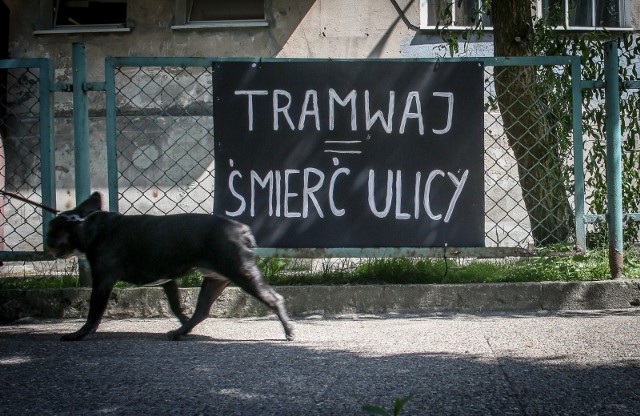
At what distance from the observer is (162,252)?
4215mm

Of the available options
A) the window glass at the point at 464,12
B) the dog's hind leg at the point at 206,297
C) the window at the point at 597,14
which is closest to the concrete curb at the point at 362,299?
the dog's hind leg at the point at 206,297

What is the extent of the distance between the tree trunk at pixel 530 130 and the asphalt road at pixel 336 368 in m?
0.92

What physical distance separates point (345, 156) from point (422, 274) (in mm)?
1053

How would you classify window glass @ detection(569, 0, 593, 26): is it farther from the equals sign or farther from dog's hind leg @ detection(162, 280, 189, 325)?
dog's hind leg @ detection(162, 280, 189, 325)

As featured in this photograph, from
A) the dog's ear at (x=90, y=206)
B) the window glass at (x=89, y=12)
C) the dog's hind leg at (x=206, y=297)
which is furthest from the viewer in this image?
the window glass at (x=89, y=12)

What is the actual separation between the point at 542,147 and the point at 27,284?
13.1 feet

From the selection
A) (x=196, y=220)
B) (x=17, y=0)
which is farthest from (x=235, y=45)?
(x=196, y=220)

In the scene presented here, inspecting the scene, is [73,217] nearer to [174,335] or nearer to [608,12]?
[174,335]

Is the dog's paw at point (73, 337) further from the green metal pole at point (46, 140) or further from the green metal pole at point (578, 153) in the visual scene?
the green metal pole at point (578, 153)

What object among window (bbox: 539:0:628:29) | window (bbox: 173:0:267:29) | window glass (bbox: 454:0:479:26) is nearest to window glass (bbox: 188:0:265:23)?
window (bbox: 173:0:267:29)

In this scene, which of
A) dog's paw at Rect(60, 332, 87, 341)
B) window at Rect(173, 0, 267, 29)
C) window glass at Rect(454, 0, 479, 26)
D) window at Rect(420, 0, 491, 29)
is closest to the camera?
dog's paw at Rect(60, 332, 87, 341)

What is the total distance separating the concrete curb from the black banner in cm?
34

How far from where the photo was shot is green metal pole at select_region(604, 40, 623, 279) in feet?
16.7

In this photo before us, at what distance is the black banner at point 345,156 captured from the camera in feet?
16.5
